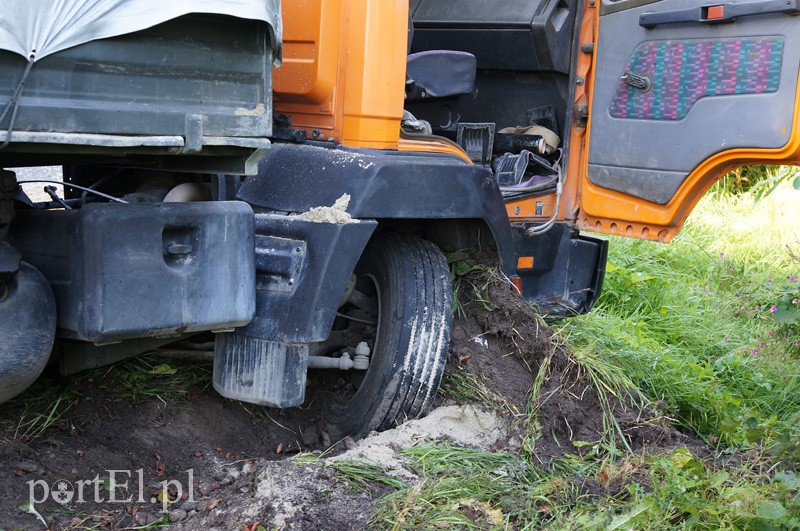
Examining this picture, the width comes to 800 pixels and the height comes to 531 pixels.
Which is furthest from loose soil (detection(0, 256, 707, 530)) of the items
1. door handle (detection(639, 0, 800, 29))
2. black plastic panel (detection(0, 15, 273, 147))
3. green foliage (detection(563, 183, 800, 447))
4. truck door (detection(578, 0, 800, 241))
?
door handle (detection(639, 0, 800, 29))

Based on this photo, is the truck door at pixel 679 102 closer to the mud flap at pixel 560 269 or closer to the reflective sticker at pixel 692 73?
the reflective sticker at pixel 692 73

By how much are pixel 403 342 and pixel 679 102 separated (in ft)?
4.55

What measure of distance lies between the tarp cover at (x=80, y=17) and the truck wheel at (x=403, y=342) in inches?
47.3

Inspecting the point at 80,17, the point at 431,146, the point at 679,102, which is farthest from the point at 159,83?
the point at 679,102

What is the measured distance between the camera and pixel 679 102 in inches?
141

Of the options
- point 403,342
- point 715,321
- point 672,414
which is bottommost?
point 715,321

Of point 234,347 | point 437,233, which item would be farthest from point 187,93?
point 437,233

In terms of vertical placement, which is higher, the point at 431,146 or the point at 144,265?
the point at 431,146

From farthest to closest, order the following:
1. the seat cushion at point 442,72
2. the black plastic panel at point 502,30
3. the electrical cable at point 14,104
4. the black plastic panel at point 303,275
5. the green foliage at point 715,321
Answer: the black plastic panel at point 502,30, the green foliage at point 715,321, the seat cushion at point 442,72, the black plastic panel at point 303,275, the electrical cable at point 14,104

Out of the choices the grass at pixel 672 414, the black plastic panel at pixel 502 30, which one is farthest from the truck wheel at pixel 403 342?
the black plastic panel at pixel 502 30

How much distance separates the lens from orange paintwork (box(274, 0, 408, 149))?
3129 millimetres

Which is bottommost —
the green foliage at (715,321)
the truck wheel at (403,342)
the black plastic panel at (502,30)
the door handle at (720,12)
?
the green foliage at (715,321)

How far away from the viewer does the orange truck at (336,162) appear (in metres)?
2.45

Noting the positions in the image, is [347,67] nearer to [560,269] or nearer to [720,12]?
[720,12]
